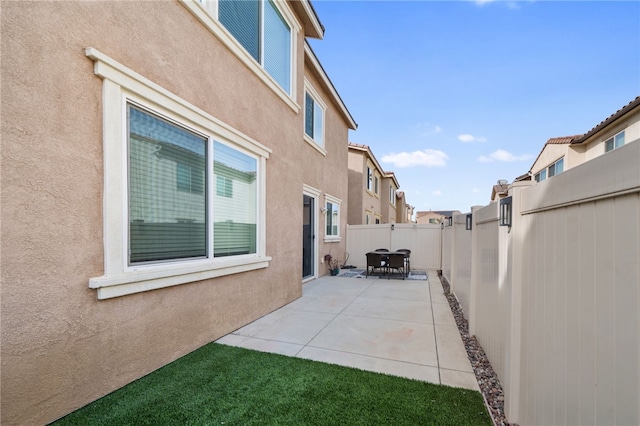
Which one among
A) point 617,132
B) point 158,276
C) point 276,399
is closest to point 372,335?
point 276,399

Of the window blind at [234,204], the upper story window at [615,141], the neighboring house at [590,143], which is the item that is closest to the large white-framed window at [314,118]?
the window blind at [234,204]

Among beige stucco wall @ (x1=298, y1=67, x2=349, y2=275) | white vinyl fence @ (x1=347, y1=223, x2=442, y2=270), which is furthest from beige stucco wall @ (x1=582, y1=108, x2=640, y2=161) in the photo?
beige stucco wall @ (x1=298, y1=67, x2=349, y2=275)

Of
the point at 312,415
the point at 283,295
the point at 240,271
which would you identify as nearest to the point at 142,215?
the point at 240,271

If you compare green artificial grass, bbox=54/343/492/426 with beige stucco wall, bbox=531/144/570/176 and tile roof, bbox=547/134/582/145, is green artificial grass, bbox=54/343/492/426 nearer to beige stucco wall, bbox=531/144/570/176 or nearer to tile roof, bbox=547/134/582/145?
beige stucco wall, bbox=531/144/570/176

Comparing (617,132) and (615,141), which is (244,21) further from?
→ (615,141)

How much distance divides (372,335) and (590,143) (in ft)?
57.3

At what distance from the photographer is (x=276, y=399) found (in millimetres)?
2951

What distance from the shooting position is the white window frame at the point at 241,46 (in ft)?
13.7

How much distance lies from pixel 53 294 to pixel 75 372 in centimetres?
79

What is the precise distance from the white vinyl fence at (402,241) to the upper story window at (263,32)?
26.9 feet

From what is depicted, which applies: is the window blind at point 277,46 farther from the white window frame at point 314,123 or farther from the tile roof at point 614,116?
the tile roof at point 614,116

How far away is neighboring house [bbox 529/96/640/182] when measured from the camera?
11086 mm

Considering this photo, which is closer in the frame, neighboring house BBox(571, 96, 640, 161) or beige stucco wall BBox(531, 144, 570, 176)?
neighboring house BBox(571, 96, 640, 161)

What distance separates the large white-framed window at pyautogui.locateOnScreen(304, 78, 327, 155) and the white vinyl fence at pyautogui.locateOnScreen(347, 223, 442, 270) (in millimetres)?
4620
